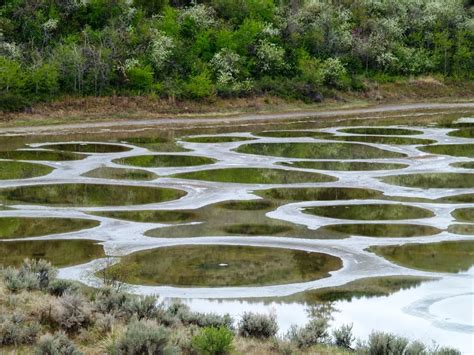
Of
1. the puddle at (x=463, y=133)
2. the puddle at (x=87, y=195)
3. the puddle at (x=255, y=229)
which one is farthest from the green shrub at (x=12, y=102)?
the puddle at (x=255, y=229)

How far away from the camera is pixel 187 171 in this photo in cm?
3622

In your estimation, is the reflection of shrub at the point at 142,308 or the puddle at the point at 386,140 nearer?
the reflection of shrub at the point at 142,308

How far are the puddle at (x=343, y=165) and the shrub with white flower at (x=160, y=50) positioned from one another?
81.7 feet

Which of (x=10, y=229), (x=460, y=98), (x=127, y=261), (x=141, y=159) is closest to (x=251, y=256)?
(x=127, y=261)

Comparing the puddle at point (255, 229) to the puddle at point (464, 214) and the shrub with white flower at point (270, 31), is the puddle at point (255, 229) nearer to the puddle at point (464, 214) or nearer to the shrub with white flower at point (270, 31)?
the puddle at point (464, 214)

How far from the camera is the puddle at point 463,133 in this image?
49.5 m

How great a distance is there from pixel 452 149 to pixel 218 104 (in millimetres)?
20924

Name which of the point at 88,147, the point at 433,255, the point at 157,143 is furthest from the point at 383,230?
the point at 157,143

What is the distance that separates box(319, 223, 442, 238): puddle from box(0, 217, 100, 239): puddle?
721 centimetres

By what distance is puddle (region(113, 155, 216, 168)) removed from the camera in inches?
1507

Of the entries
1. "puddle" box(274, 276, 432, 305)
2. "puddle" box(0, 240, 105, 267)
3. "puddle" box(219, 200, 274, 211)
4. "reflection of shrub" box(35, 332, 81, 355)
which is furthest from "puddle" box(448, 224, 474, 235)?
"reflection of shrub" box(35, 332, 81, 355)

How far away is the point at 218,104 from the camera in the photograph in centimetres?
6031

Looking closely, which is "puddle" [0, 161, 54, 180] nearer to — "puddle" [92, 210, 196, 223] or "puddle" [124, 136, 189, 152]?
"puddle" [124, 136, 189, 152]

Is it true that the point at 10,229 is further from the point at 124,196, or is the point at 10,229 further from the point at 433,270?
the point at 433,270
